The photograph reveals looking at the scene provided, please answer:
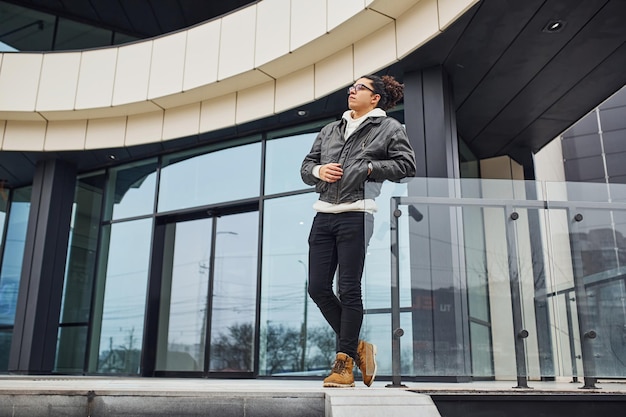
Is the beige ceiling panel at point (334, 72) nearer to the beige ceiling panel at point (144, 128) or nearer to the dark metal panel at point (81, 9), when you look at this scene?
the beige ceiling panel at point (144, 128)

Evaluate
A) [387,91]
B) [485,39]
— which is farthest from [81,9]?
[387,91]

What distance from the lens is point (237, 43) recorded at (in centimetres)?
733

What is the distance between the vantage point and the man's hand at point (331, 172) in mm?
3387

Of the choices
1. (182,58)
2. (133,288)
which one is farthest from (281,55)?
(133,288)

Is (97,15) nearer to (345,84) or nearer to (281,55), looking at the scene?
(281,55)

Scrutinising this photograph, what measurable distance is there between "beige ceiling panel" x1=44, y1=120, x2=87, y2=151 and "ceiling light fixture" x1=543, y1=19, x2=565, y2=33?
649cm

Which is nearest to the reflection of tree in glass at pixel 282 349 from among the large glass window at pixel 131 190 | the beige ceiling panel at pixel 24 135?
the large glass window at pixel 131 190

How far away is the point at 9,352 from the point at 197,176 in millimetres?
4375

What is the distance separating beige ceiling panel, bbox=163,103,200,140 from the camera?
823 cm

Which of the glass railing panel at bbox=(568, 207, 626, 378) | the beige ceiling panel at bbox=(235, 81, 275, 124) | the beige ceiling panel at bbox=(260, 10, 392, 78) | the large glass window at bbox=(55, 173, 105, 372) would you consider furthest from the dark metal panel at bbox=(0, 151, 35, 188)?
the glass railing panel at bbox=(568, 207, 626, 378)

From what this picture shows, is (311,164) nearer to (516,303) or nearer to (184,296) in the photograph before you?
(516,303)

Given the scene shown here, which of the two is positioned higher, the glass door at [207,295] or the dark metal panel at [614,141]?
the dark metal panel at [614,141]

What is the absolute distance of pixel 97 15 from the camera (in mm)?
10430

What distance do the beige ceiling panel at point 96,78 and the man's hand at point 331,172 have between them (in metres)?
5.73
